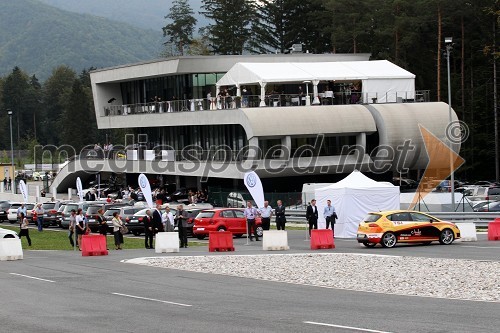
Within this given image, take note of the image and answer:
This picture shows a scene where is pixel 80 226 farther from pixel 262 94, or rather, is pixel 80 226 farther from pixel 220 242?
pixel 262 94

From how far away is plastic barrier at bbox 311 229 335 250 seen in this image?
35.7 meters

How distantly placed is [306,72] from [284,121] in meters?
7.11

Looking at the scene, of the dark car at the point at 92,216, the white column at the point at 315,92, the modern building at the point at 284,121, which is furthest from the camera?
the white column at the point at 315,92

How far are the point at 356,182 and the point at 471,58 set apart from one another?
5023 centimetres

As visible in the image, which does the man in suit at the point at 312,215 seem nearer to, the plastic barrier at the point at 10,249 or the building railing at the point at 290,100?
the plastic barrier at the point at 10,249

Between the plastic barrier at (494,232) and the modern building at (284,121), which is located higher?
the modern building at (284,121)

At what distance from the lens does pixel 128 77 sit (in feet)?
295

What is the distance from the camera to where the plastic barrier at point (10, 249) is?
33625 millimetres

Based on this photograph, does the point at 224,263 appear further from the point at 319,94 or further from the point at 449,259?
the point at 319,94

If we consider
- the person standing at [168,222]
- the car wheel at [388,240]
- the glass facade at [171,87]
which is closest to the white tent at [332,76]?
the glass facade at [171,87]

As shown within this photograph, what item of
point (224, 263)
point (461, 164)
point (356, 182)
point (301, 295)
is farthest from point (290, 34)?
point (301, 295)

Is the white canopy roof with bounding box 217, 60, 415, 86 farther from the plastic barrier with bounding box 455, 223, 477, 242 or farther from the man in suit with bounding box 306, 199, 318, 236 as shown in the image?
the plastic barrier with bounding box 455, 223, 477, 242

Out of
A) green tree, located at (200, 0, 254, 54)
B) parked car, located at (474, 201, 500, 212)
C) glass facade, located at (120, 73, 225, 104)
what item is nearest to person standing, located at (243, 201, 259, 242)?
parked car, located at (474, 201, 500, 212)

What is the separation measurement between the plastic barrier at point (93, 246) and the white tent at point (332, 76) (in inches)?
1545
